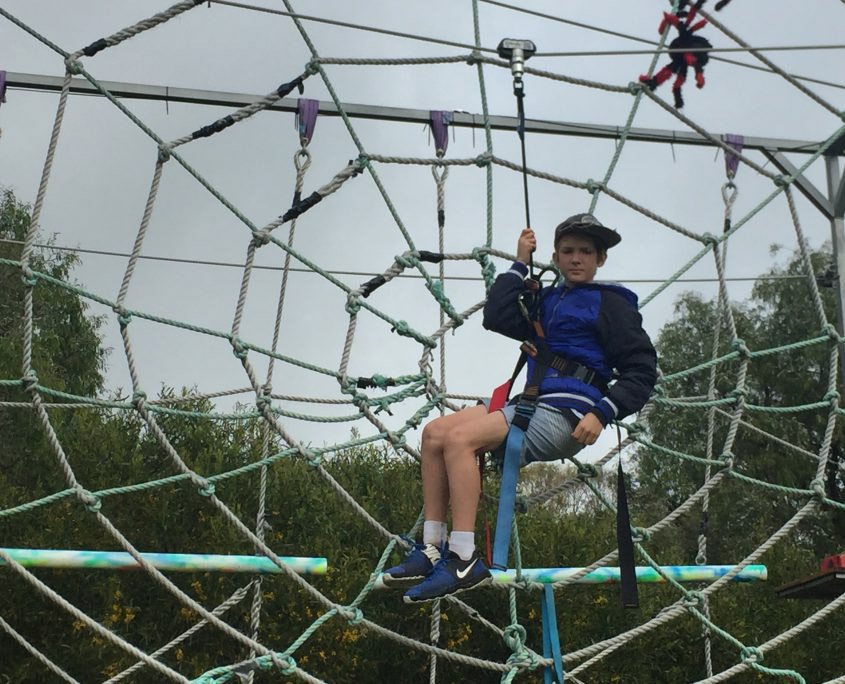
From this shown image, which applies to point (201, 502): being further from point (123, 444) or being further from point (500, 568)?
point (500, 568)

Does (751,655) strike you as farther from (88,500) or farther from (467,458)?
(88,500)

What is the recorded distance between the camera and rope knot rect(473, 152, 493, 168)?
3.98 meters

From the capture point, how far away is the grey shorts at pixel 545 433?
3150 mm

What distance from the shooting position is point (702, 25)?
149 inches

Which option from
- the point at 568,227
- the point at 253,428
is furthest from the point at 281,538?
the point at 568,227

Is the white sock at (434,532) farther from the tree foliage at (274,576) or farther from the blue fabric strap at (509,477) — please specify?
the tree foliage at (274,576)

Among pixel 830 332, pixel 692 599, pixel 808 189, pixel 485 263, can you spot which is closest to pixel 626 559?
pixel 692 599

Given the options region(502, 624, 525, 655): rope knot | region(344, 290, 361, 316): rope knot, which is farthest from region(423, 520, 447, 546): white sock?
region(344, 290, 361, 316): rope knot

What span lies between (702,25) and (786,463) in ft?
32.1

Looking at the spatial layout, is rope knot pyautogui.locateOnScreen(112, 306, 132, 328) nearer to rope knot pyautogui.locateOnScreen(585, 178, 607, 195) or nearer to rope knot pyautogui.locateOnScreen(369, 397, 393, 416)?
rope knot pyautogui.locateOnScreen(369, 397, 393, 416)

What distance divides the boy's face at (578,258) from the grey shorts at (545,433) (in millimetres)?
439

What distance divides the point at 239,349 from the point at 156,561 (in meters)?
0.74

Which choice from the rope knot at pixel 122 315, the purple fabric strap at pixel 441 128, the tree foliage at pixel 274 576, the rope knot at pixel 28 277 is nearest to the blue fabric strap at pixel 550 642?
the rope knot at pixel 122 315

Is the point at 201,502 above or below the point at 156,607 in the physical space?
above
